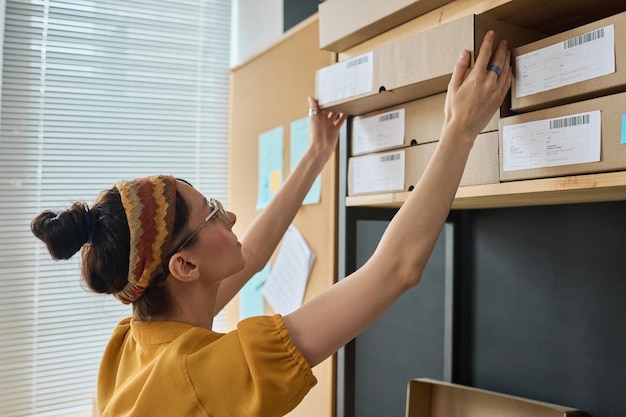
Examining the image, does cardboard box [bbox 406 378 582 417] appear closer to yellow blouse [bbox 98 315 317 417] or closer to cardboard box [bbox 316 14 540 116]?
yellow blouse [bbox 98 315 317 417]

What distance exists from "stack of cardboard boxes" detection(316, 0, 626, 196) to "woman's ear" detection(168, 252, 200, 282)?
399 millimetres

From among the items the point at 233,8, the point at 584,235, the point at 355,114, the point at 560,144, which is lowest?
the point at 584,235

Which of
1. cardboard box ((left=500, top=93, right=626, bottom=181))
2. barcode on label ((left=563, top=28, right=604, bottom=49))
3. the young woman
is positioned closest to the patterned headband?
the young woman

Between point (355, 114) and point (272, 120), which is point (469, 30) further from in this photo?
point (272, 120)

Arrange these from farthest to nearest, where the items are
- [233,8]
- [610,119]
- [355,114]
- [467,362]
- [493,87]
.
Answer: [233,8], [467,362], [355,114], [493,87], [610,119]

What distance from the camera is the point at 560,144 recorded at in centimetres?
83

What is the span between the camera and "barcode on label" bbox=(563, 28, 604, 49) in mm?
782

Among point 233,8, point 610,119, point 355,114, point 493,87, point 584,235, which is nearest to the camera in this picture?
point 610,119

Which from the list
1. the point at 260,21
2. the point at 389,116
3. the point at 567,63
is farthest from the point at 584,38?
the point at 260,21

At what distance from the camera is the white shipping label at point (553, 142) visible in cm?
79

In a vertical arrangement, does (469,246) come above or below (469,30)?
below

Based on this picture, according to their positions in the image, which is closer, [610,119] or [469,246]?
[610,119]

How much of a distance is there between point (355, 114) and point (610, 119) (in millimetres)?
564

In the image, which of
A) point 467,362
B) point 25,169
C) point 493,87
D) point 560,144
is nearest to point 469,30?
point 493,87
